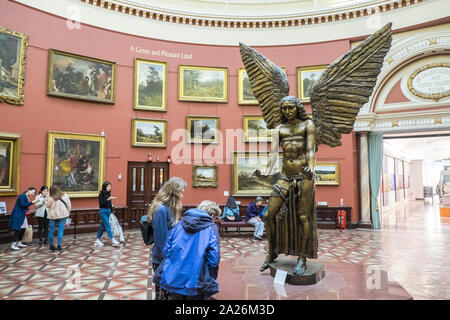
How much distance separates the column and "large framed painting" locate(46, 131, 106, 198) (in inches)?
396

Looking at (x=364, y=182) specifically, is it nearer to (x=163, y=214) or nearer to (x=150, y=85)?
(x=150, y=85)

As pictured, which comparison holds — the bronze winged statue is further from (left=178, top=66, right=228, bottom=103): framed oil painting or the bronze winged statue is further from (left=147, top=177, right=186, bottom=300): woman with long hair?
(left=178, top=66, right=228, bottom=103): framed oil painting

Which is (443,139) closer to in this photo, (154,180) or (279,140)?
(154,180)

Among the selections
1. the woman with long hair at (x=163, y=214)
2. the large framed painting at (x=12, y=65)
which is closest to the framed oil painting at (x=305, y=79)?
the large framed painting at (x=12, y=65)

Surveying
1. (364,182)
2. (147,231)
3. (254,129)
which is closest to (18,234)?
(147,231)

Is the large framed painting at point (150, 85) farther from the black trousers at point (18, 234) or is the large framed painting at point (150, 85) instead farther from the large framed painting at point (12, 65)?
the black trousers at point (18, 234)

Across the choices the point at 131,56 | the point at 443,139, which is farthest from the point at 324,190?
the point at 443,139

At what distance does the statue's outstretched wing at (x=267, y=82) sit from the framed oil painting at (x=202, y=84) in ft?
23.6

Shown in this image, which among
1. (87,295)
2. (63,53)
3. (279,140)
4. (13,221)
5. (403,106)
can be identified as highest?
(63,53)

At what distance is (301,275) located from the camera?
414 cm

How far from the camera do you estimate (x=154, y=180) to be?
11.9 m

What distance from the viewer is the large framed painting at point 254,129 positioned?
40.8 feet

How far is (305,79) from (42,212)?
10.5 meters

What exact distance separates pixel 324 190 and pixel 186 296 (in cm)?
1043
